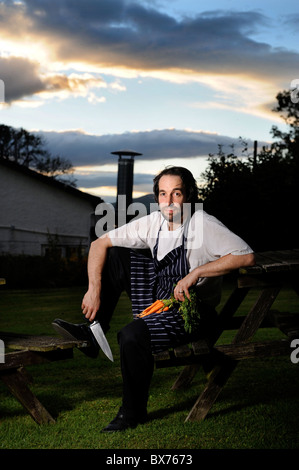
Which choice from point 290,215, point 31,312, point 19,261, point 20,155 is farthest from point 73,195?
point 20,155

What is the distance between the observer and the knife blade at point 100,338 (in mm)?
4594

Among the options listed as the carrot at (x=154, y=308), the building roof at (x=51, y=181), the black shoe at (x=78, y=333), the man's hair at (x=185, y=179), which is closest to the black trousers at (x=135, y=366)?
the carrot at (x=154, y=308)

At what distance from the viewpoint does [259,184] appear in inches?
938

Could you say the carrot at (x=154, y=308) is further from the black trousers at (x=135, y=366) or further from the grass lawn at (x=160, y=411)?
the grass lawn at (x=160, y=411)

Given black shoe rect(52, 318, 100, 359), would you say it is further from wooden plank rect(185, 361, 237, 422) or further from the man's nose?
the man's nose

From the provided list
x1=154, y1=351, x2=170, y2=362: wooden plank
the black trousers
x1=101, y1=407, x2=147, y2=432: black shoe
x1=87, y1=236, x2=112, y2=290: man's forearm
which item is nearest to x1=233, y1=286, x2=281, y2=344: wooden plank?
x1=154, y1=351, x2=170, y2=362: wooden plank

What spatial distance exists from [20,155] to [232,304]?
42299 millimetres

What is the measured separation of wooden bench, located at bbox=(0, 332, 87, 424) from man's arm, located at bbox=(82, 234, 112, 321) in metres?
0.28

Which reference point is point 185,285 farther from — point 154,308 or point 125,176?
point 125,176

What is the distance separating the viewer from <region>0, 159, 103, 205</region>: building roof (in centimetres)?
2689

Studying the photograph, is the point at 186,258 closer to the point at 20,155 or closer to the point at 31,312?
the point at 31,312

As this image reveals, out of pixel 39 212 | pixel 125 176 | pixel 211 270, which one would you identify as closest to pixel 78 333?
pixel 211 270

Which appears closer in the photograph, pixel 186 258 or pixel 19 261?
pixel 186 258
